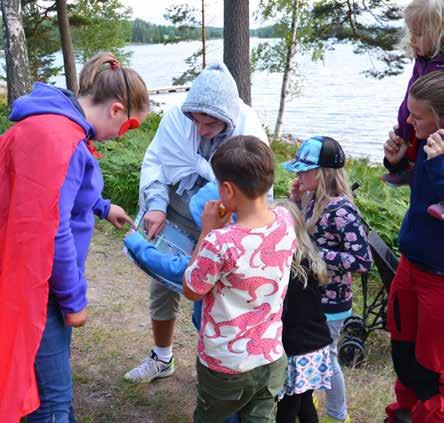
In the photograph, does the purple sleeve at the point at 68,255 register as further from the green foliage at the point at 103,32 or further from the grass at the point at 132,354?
the green foliage at the point at 103,32

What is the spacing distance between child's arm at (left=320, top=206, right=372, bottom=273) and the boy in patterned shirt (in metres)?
0.59

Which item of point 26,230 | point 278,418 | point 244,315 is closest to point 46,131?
point 26,230

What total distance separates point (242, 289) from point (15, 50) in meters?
10.1

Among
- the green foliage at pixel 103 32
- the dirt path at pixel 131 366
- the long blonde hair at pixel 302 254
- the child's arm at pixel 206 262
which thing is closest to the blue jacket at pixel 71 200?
the child's arm at pixel 206 262

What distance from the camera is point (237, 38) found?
10.0 metres

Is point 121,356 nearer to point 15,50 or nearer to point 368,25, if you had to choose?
point 15,50

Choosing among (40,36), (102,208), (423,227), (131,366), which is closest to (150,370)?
(131,366)

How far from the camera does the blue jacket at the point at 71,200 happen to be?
1.77 meters

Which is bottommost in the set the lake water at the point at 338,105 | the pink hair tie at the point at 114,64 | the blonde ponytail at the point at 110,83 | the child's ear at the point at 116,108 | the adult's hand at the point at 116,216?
the lake water at the point at 338,105

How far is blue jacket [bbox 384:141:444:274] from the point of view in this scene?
2.19 meters

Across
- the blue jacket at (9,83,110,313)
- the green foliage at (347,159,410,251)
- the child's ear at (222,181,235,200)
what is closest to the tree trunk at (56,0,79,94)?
the green foliage at (347,159,410,251)

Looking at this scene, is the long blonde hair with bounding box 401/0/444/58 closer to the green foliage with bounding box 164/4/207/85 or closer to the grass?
the grass

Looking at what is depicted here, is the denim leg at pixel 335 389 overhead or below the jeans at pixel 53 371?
below

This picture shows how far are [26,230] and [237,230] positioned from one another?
71cm
